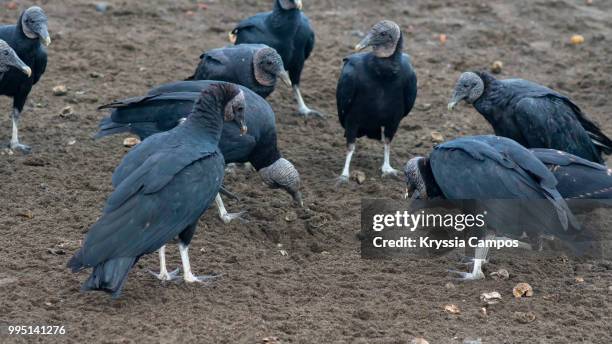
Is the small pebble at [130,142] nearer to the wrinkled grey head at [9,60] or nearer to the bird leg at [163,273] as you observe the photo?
the wrinkled grey head at [9,60]

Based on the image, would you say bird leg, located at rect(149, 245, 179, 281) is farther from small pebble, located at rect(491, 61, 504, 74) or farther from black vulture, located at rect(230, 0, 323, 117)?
small pebble, located at rect(491, 61, 504, 74)

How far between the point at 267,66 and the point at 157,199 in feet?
6.77

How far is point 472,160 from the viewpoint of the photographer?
5.34m

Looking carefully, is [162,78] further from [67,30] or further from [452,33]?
[452,33]

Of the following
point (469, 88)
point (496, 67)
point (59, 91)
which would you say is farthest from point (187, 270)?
point (496, 67)

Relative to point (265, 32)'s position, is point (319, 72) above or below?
below

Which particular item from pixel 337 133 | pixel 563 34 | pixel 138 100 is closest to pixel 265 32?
pixel 337 133

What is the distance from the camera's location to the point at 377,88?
6676 millimetres

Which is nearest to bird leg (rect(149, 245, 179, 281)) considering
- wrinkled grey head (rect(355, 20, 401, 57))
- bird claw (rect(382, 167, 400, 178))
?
bird claw (rect(382, 167, 400, 178))

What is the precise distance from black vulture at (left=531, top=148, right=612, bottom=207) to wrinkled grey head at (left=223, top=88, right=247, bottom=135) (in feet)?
5.85

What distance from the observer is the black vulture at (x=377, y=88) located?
6.60 meters

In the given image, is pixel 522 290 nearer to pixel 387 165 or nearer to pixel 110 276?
pixel 387 165

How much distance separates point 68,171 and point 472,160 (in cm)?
276

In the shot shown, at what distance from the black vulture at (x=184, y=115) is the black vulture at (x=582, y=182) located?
163 cm
